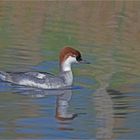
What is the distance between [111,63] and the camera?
51.9 feet

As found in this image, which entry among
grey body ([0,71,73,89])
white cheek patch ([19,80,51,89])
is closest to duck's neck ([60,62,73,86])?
grey body ([0,71,73,89])

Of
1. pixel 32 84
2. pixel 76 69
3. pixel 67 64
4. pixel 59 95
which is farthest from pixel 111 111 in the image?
pixel 76 69

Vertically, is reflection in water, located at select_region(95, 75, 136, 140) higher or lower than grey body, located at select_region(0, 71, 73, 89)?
lower

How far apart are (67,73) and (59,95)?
3.04 ft

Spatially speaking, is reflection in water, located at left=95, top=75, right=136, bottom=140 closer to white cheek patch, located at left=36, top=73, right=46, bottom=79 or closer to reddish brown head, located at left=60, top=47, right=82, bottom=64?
reddish brown head, located at left=60, top=47, right=82, bottom=64

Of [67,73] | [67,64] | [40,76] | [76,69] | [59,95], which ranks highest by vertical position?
[76,69]

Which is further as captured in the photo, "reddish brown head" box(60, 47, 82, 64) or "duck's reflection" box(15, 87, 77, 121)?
"reddish brown head" box(60, 47, 82, 64)

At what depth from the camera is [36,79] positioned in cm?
1388

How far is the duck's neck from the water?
0.18 m

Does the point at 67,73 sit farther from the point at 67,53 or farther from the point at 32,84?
the point at 32,84

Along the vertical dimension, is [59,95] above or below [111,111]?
above

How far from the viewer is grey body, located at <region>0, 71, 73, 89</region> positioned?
13898mm

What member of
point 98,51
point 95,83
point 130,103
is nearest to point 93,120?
point 130,103

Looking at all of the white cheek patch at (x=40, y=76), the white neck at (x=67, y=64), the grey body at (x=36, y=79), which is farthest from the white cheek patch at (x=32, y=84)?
the white neck at (x=67, y=64)
